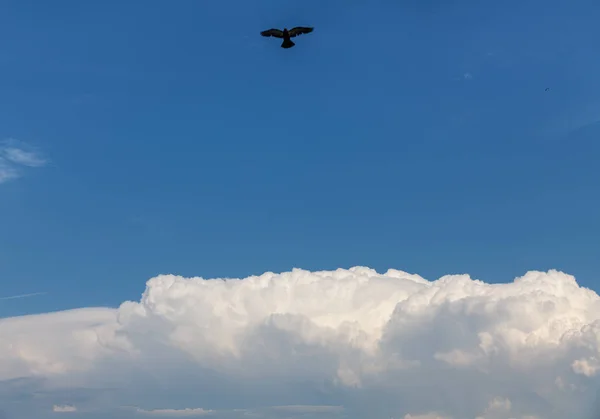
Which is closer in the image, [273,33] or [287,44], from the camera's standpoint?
[287,44]

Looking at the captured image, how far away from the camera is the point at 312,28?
326 feet

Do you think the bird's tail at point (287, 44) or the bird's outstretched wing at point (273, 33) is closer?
the bird's tail at point (287, 44)

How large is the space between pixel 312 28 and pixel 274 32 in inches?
363

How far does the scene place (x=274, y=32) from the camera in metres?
103

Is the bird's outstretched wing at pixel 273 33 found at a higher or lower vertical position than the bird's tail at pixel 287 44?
higher

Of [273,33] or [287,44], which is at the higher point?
[273,33]

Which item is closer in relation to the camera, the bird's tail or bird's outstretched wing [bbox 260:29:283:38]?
the bird's tail

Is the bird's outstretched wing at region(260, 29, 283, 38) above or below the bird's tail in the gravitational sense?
Result: above
